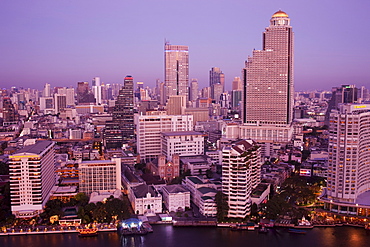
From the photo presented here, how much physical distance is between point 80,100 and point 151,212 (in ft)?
221

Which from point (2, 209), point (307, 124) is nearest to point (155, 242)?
point (2, 209)

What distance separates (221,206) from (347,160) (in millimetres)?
6302

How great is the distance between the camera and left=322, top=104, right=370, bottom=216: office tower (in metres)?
17.9

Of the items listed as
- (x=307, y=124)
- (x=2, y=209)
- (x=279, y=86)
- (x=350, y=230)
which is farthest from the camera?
(x=307, y=124)

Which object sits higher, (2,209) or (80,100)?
(80,100)

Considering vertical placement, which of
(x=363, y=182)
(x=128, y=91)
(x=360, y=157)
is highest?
(x=128, y=91)

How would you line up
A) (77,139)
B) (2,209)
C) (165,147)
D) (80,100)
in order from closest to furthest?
(2,209) → (165,147) → (77,139) → (80,100)

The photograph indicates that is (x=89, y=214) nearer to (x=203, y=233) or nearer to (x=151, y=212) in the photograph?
(x=151, y=212)

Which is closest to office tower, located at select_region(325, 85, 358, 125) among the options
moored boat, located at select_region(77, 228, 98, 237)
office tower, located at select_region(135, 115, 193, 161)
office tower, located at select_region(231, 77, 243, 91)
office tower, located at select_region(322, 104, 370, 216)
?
office tower, located at select_region(135, 115, 193, 161)

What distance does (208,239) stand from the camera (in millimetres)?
15836

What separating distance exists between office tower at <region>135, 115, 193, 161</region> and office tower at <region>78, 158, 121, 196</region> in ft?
28.2

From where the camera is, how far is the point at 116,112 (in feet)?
126

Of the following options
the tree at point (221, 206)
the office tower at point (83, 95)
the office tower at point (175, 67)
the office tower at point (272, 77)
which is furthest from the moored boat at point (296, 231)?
the office tower at point (83, 95)

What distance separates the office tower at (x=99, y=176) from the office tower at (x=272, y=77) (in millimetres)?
18963
